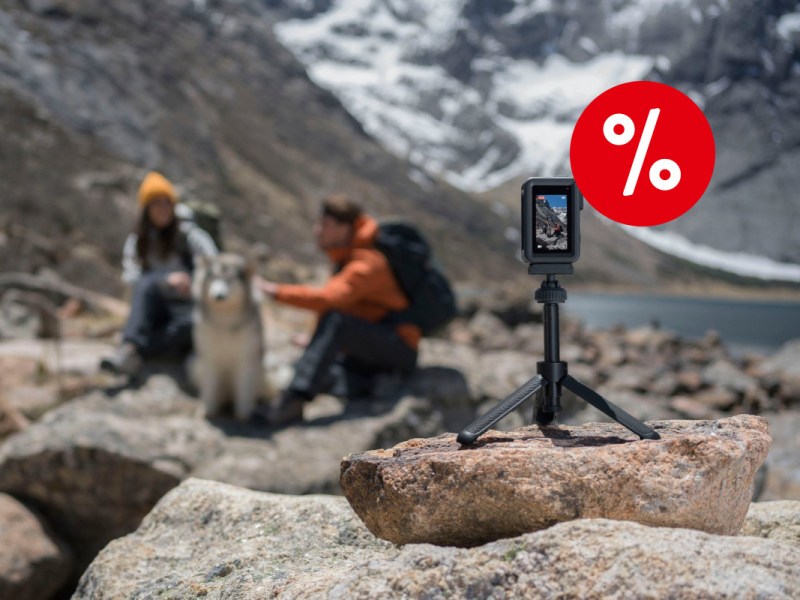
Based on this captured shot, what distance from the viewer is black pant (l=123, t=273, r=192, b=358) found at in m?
6.36

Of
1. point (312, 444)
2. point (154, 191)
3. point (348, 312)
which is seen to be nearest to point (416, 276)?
point (348, 312)

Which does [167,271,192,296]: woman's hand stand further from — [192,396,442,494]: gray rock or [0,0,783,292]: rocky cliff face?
[0,0,783,292]: rocky cliff face

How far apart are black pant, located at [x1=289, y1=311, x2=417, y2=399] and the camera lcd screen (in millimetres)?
3678

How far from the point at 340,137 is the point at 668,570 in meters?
122

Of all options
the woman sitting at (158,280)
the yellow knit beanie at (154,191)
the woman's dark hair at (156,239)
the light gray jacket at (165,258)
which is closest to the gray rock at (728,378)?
the light gray jacket at (165,258)

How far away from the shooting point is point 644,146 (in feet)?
6.63

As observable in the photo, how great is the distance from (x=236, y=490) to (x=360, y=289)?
304 cm

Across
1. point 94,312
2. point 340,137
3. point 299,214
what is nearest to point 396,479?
point 94,312

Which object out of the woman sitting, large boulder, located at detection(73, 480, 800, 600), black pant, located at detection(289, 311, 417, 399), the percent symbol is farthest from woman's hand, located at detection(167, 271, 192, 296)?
the percent symbol

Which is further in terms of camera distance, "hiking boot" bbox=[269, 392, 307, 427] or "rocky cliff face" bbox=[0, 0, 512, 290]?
"rocky cliff face" bbox=[0, 0, 512, 290]

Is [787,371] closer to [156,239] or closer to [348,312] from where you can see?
[348,312]

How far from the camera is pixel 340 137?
11969 cm

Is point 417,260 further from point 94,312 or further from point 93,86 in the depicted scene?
point 93,86

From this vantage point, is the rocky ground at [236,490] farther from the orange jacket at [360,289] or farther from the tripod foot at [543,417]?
the orange jacket at [360,289]
